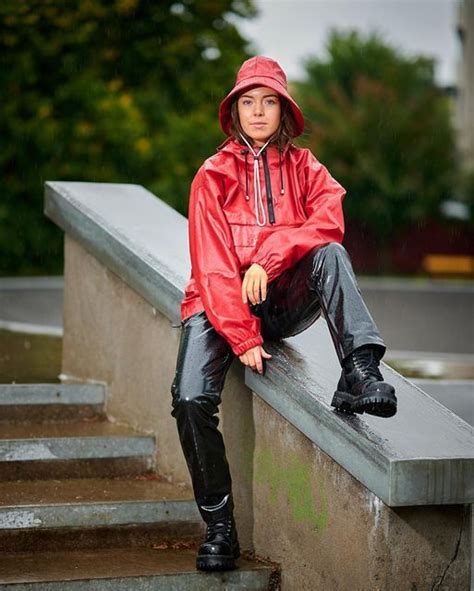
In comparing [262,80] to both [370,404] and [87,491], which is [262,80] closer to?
[370,404]

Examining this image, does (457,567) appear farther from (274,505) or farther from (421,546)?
(274,505)

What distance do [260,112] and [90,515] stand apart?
1.79m

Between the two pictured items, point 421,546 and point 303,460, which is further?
point 303,460

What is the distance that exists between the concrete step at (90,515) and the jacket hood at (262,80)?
5.28ft

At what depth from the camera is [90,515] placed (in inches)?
192

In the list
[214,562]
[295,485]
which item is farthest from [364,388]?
[214,562]

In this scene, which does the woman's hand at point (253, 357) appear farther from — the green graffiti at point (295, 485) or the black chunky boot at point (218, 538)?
the black chunky boot at point (218, 538)

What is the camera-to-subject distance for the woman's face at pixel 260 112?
465cm

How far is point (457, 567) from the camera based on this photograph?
411cm

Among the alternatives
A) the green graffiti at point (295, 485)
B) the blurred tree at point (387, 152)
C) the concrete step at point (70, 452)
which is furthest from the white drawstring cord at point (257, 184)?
the blurred tree at point (387, 152)

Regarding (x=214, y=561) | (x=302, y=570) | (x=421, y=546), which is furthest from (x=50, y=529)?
(x=421, y=546)

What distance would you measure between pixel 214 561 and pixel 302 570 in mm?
336

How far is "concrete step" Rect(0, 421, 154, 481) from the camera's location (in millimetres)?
5277

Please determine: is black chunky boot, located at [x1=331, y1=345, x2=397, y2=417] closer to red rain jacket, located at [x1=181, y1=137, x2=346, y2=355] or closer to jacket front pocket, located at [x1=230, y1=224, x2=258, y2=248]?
red rain jacket, located at [x1=181, y1=137, x2=346, y2=355]
